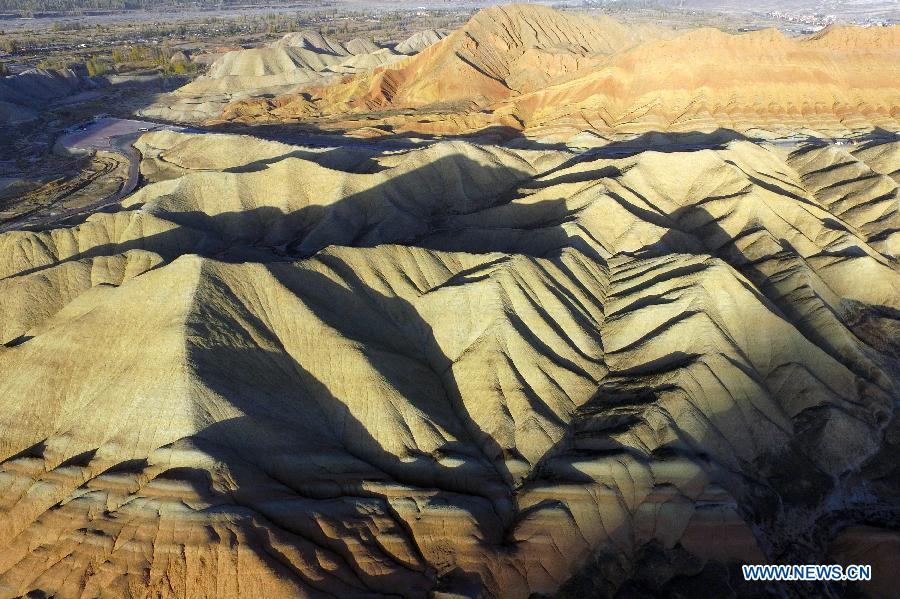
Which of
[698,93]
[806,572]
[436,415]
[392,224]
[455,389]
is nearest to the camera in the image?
[806,572]

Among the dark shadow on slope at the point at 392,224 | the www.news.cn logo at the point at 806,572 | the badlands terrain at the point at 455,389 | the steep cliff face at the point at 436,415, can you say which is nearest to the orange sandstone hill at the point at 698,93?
the dark shadow on slope at the point at 392,224

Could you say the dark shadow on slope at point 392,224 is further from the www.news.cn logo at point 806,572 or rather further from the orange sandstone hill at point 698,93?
the orange sandstone hill at point 698,93

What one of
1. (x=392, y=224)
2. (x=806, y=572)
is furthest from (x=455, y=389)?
(x=392, y=224)

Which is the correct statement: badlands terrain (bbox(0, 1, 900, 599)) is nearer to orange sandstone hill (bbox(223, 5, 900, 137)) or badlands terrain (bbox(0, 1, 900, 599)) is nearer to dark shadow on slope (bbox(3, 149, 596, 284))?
dark shadow on slope (bbox(3, 149, 596, 284))

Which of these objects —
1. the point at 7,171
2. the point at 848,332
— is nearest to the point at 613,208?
the point at 848,332

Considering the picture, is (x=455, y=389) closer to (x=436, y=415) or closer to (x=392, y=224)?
(x=436, y=415)

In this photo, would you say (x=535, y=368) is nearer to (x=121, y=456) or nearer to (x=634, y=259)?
(x=634, y=259)

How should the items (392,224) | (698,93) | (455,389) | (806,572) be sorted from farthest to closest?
(698,93)
(392,224)
(455,389)
(806,572)
